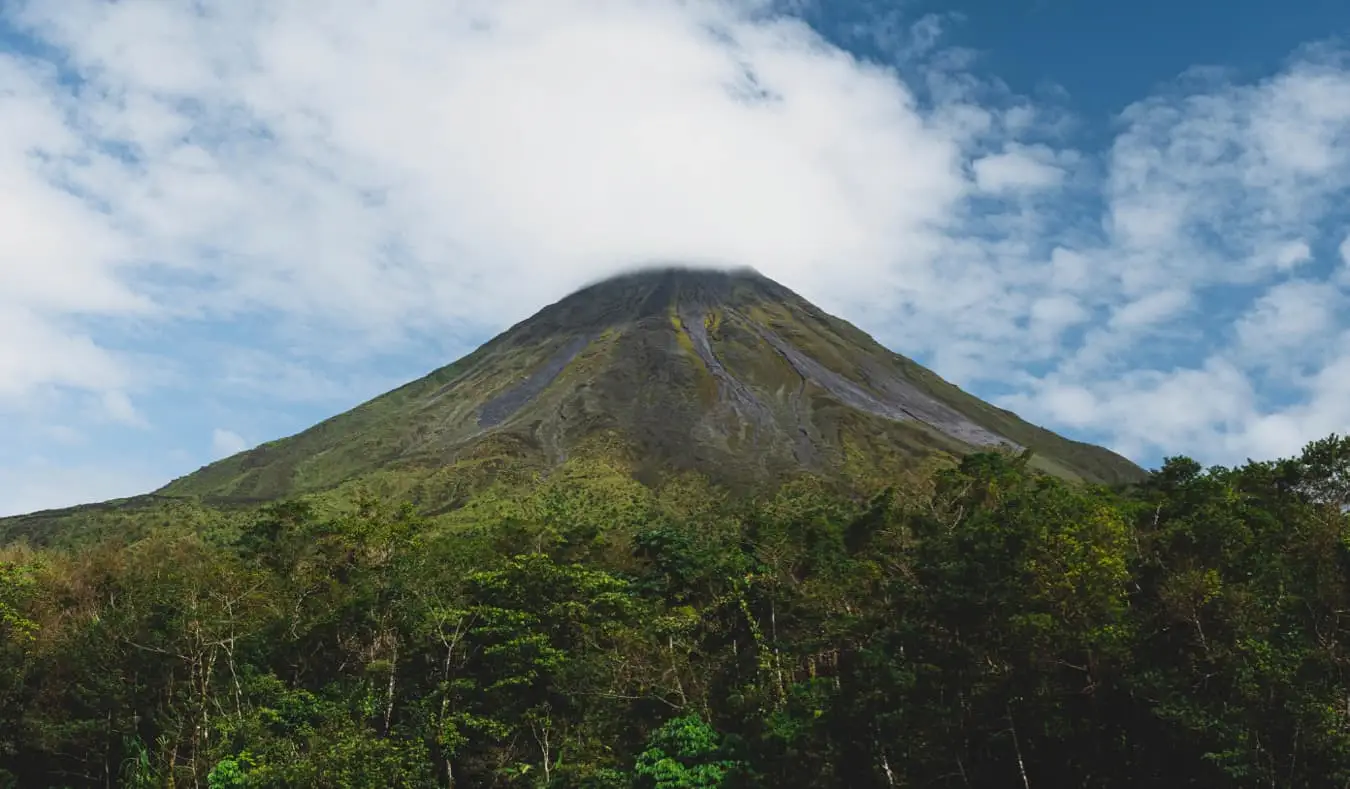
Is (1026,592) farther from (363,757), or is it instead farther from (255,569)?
(255,569)

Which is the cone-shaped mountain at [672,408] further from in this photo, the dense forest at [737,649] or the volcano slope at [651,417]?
the dense forest at [737,649]

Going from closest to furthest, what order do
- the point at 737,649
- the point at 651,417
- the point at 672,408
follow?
the point at 737,649 → the point at 651,417 → the point at 672,408

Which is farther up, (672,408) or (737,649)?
(672,408)

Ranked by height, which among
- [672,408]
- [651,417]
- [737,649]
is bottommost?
[737,649]

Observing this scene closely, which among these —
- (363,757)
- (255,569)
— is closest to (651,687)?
(363,757)

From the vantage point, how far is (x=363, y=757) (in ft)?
80.7

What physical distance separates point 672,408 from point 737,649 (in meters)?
74.6

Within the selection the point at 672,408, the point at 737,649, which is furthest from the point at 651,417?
the point at 737,649

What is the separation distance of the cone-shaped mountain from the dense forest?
2014 inches

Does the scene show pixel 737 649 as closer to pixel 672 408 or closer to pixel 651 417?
pixel 651 417

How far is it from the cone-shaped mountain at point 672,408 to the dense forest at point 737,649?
51157 millimetres

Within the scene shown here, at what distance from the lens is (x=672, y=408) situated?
109m

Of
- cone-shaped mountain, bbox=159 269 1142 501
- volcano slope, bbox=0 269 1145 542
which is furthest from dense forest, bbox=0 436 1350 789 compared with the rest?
cone-shaped mountain, bbox=159 269 1142 501

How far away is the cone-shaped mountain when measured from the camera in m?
98.7
